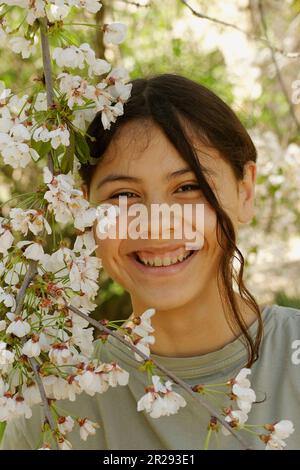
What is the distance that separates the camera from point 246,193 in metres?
2.06

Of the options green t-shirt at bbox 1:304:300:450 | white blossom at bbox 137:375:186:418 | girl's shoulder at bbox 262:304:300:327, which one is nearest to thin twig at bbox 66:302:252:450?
white blossom at bbox 137:375:186:418

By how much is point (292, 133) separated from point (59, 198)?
3.49 meters

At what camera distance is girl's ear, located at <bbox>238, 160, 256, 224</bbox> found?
6.63ft

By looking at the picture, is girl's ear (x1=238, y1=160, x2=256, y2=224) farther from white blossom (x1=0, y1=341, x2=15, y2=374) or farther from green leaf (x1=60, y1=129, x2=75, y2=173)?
white blossom (x1=0, y1=341, x2=15, y2=374)

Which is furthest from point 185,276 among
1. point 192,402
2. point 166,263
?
point 192,402

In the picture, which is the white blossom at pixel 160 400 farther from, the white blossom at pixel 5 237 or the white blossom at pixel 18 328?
the white blossom at pixel 5 237

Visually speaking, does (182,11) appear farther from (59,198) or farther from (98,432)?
(59,198)

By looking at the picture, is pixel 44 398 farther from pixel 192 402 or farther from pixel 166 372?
pixel 192 402

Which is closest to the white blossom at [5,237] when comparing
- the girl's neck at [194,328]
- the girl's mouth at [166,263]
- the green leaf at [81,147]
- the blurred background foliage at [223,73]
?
the green leaf at [81,147]

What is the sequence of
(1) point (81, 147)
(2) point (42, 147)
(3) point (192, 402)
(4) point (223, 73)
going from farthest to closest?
(4) point (223, 73), (3) point (192, 402), (1) point (81, 147), (2) point (42, 147)

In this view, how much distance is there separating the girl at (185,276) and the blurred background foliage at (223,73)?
Result: 1.68 m

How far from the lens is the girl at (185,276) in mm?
1811

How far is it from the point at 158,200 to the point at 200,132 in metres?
0.20
